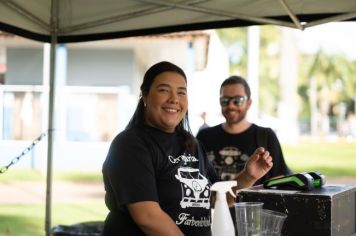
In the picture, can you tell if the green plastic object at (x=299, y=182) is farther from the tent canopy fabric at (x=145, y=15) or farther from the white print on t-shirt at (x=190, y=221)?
the tent canopy fabric at (x=145, y=15)

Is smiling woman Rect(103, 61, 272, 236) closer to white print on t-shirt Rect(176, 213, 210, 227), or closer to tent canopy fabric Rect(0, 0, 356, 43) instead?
white print on t-shirt Rect(176, 213, 210, 227)

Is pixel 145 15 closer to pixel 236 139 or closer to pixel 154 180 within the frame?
pixel 236 139

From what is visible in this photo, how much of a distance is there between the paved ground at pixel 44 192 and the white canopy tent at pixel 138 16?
26.0 feet

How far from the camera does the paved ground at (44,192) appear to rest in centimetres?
1222

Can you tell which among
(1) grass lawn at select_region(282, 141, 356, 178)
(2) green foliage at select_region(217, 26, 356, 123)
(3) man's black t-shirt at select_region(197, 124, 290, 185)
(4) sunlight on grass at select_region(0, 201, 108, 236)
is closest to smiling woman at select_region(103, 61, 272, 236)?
(3) man's black t-shirt at select_region(197, 124, 290, 185)

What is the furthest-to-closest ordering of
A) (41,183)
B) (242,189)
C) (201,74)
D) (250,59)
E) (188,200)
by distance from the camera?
(250,59) → (201,74) → (41,183) → (242,189) → (188,200)

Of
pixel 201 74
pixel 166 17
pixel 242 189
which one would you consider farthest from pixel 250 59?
pixel 242 189

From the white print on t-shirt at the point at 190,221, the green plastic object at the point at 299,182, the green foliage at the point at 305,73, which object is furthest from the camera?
the green foliage at the point at 305,73

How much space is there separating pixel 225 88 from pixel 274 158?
0.57 meters

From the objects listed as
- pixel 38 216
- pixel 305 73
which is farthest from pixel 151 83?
pixel 305 73

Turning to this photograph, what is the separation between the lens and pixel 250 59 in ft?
77.6

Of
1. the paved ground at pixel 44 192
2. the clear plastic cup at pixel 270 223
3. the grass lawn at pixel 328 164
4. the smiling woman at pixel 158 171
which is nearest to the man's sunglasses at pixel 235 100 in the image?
the smiling woman at pixel 158 171

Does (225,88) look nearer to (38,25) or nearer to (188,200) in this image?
(38,25)

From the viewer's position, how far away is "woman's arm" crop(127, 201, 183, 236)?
6.96 feet
